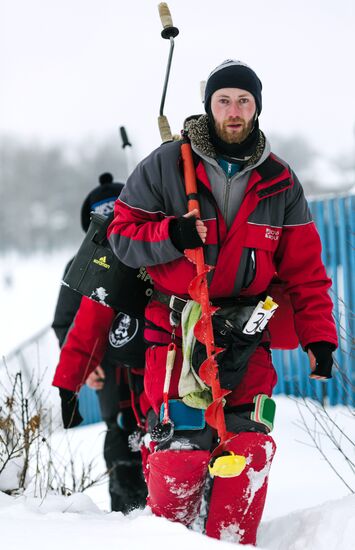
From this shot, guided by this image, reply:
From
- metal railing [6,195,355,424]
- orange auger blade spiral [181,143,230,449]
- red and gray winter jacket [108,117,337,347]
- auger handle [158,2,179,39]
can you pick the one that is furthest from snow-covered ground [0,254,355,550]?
auger handle [158,2,179,39]

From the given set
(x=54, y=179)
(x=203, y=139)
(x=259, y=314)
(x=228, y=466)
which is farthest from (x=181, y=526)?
(x=54, y=179)

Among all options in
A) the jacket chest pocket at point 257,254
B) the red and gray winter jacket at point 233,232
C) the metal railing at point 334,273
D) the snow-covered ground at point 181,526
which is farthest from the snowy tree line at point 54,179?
the jacket chest pocket at point 257,254

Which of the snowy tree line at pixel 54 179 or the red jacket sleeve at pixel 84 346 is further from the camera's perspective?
the snowy tree line at pixel 54 179

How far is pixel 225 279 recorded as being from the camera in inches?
110

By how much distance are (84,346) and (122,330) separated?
0.22 metres

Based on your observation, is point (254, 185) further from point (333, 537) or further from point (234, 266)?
point (333, 537)

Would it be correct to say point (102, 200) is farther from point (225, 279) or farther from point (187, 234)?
point (187, 234)

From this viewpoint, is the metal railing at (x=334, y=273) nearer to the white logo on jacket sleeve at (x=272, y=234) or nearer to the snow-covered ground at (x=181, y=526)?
the snow-covered ground at (x=181, y=526)

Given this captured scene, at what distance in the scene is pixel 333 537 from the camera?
2457 millimetres

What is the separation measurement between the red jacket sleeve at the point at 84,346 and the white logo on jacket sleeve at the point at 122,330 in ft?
0.13

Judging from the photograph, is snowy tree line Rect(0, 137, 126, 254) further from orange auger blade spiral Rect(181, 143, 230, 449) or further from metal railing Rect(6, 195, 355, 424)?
orange auger blade spiral Rect(181, 143, 230, 449)

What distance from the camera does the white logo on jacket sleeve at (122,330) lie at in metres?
3.60

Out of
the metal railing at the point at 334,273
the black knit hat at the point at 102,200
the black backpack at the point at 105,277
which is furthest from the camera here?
the metal railing at the point at 334,273

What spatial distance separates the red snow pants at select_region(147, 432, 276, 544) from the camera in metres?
2.73
